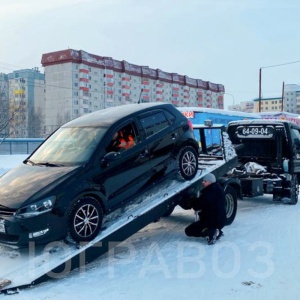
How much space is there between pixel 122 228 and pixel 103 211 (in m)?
0.38

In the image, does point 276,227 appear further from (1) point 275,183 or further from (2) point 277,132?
(2) point 277,132

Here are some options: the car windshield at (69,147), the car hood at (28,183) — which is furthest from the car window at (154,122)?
the car hood at (28,183)

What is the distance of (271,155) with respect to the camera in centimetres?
1105

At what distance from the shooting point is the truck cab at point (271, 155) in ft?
34.8

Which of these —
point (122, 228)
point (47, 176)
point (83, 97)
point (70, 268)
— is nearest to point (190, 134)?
point (122, 228)

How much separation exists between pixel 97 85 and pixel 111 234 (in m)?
80.2

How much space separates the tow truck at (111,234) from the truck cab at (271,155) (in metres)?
2.10

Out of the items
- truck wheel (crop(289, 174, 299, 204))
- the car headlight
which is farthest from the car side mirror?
truck wheel (crop(289, 174, 299, 204))

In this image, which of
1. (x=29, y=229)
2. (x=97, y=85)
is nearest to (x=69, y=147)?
(x=29, y=229)

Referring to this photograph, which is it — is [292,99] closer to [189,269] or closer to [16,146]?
[16,146]

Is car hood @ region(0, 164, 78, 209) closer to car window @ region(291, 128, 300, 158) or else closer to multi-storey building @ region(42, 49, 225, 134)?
car window @ region(291, 128, 300, 158)

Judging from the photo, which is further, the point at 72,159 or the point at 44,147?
the point at 44,147

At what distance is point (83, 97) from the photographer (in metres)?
80.1

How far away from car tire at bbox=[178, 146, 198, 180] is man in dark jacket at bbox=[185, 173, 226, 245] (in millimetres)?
421
